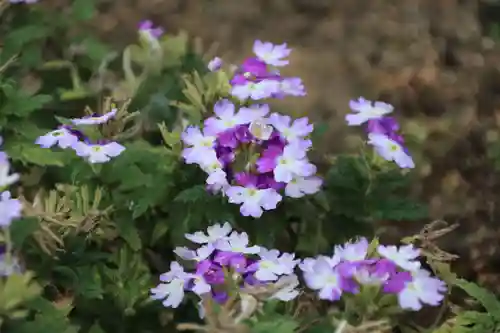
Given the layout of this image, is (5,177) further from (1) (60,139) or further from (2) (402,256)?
(2) (402,256)

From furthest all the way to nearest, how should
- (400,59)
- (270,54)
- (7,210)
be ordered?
(400,59), (270,54), (7,210)

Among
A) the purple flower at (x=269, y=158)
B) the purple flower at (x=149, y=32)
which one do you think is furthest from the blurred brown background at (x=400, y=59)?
the purple flower at (x=269, y=158)

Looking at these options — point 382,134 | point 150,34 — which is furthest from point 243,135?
point 150,34

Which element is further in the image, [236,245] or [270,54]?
[270,54]

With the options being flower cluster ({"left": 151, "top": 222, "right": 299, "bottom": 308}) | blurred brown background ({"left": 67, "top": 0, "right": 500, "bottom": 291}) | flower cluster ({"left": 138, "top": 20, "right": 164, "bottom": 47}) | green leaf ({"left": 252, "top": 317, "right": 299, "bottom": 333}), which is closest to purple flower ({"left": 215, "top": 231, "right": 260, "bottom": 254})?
flower cluster ({"left": 151, "top": 222, "right": 299, "bottom": 308})

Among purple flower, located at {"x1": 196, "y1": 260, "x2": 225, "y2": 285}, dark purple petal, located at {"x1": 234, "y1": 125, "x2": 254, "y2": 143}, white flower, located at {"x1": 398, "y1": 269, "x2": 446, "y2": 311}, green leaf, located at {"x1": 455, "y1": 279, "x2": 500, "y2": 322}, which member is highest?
dark purple petal, located at {"x1": 234, "y1": 125, "x2": 254, "y2": 143}

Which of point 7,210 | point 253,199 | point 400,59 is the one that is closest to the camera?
point 7,210

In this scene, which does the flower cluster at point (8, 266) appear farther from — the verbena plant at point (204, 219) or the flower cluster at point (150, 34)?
the flower cluster at point (150, 34)

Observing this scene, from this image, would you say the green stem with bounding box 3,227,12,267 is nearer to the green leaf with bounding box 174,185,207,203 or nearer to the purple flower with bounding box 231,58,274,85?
the green leaf with bounding box 174,185,207,203
